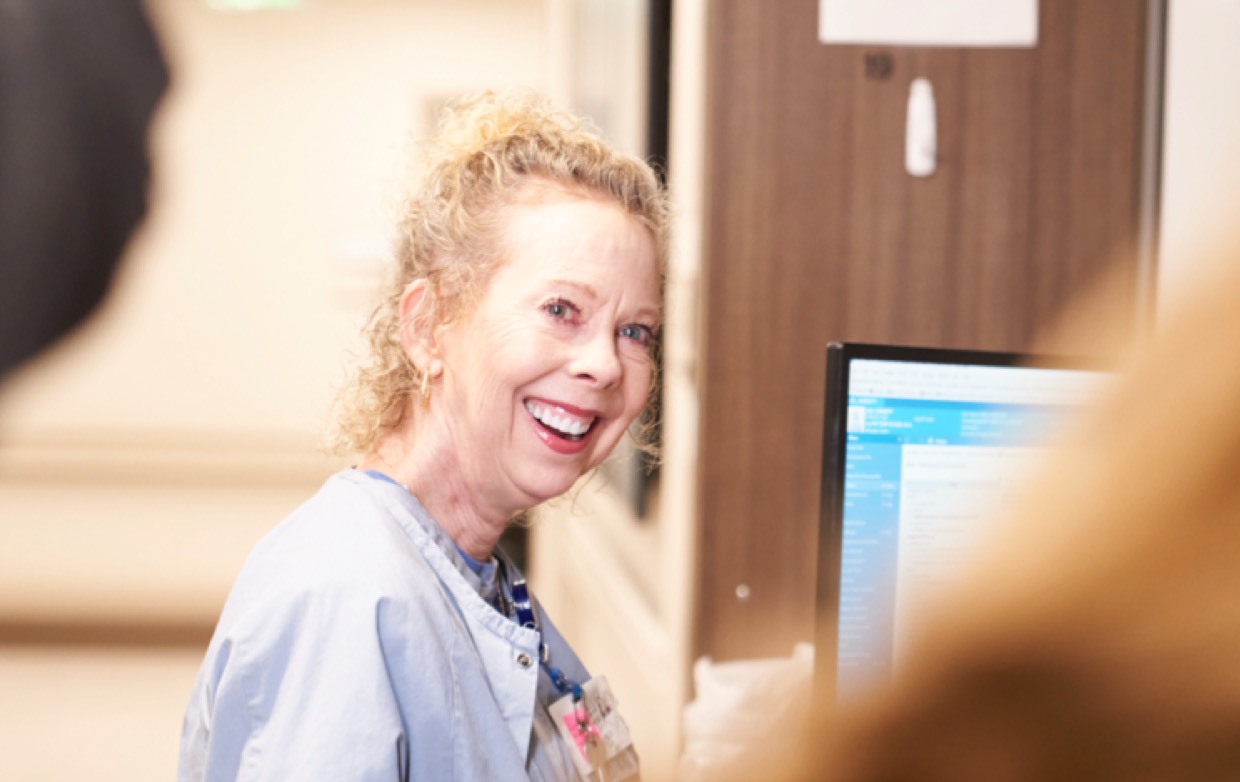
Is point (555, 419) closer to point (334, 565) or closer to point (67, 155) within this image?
point (334, 565)

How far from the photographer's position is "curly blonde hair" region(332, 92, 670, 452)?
3.22 ft

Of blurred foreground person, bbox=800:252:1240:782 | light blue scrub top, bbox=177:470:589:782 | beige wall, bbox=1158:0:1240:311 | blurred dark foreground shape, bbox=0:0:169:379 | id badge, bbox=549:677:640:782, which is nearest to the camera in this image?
blurred foreground person, bbox=800:252:1240:782

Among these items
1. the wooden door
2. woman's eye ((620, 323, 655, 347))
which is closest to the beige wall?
the wooden door

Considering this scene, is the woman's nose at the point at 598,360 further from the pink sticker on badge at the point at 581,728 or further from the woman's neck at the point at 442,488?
the pink sticker on badge at the point at 581,728

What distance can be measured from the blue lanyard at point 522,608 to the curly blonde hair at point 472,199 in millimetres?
184

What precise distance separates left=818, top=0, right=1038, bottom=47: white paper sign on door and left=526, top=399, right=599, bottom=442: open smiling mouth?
24.6 inches

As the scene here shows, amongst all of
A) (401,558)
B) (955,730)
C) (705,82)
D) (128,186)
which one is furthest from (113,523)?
(955,730)

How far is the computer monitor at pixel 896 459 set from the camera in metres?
1.05

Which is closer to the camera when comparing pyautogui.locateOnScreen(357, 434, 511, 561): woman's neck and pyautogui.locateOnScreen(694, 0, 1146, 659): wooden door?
pyautogui.locateOnScreen(357, 434, 511, 561): woman's neck

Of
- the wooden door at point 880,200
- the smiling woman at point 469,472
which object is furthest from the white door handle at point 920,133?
the smiling woman at point 469,472

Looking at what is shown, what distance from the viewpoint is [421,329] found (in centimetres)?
103

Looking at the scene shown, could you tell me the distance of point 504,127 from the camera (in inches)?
40.1

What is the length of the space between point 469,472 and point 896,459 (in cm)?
41

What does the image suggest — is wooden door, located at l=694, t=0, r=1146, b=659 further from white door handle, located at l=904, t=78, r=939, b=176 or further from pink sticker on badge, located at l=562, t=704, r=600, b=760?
pink sticker on badge, located at l=562, t=704, r=600, b=760
